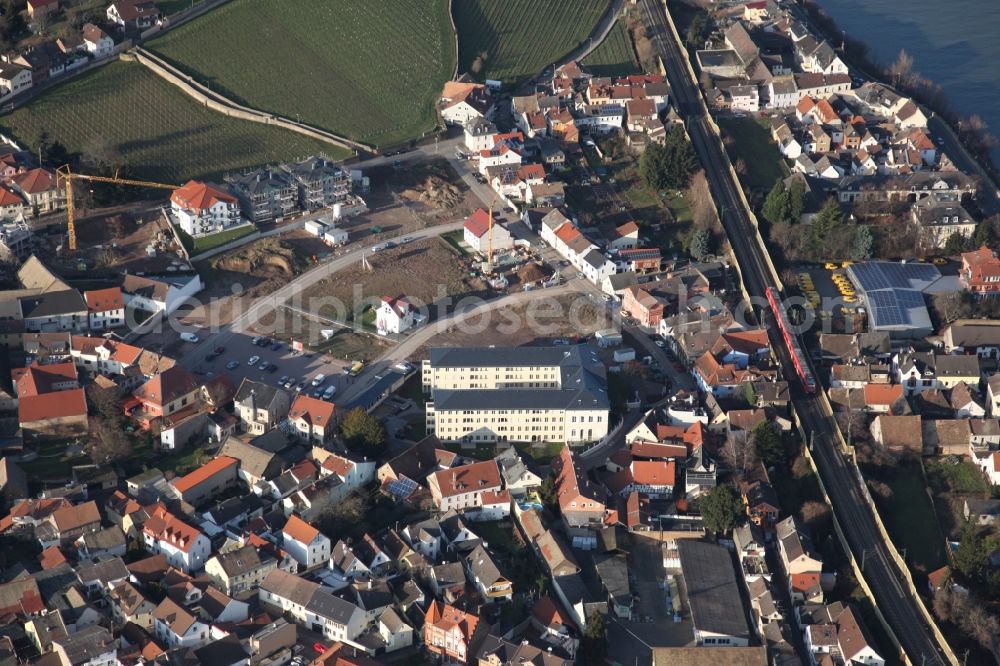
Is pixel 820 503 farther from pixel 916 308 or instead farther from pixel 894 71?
pixel 894 71

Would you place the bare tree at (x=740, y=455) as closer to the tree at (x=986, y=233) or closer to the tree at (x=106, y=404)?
the tree at (x=986, y=233)

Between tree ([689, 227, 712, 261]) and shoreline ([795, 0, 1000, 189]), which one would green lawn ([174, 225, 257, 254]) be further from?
shoreline ([795, 0, 1000, 189])

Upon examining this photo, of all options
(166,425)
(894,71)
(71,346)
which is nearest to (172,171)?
(71,346)

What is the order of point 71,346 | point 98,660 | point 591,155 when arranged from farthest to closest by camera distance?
point 591,155
point 71,346
point 98,660

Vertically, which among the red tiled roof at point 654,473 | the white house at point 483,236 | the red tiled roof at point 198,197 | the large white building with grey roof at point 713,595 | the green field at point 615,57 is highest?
the green field at point 615,57

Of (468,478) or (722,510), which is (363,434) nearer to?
(468,478)

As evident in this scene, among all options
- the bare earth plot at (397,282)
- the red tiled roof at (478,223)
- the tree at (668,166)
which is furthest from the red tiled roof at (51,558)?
the tree at (668,166)
